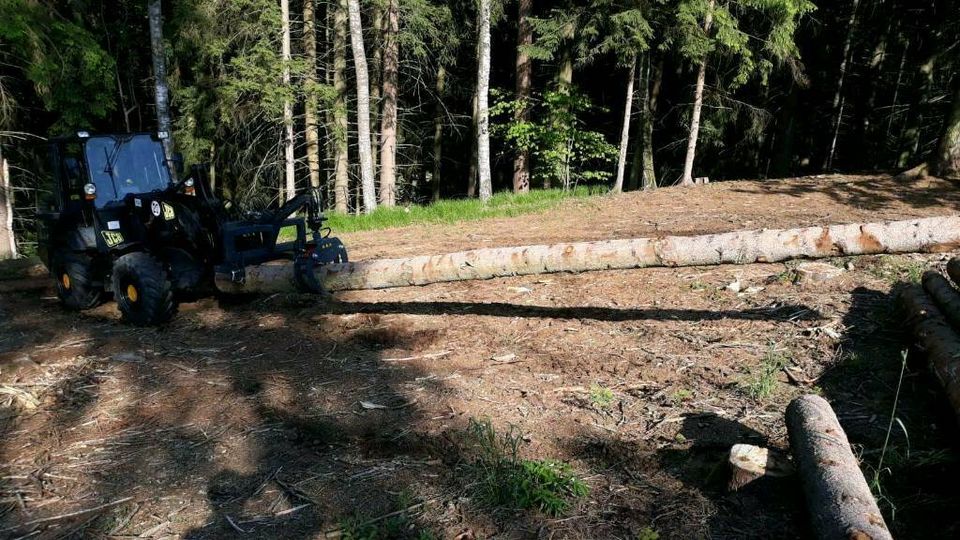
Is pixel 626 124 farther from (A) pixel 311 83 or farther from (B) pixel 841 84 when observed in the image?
(B) pixel 841 84

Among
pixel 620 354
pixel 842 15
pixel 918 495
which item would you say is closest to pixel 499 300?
pixel 620 354

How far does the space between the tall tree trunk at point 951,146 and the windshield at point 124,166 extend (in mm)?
14721

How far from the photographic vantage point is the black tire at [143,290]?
7.30 metres

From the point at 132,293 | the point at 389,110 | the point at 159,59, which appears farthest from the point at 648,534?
the point at 389,110

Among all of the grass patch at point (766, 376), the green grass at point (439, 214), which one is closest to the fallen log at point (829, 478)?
the grass patch at point (766, 376)

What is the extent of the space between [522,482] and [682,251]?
2.46 metres

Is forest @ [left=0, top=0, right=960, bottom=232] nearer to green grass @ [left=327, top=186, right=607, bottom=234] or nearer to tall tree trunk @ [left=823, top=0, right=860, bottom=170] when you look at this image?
tall tree trunk @ [left=823, top=0, right=860, bottom=170]

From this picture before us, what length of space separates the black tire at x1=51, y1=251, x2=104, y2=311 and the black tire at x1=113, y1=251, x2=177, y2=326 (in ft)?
3.51

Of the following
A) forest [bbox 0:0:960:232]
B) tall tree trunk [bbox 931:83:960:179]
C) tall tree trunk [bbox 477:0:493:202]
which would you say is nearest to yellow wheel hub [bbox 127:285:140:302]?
forest [bbox 0:0:960:232]

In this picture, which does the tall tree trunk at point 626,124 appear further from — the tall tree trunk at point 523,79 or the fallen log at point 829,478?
the fallen log at point 829,478

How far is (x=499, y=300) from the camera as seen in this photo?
7535mm

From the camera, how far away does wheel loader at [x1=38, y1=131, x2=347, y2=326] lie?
7480 millimetres

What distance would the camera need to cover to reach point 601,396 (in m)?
4.71

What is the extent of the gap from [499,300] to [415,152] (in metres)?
19.6
